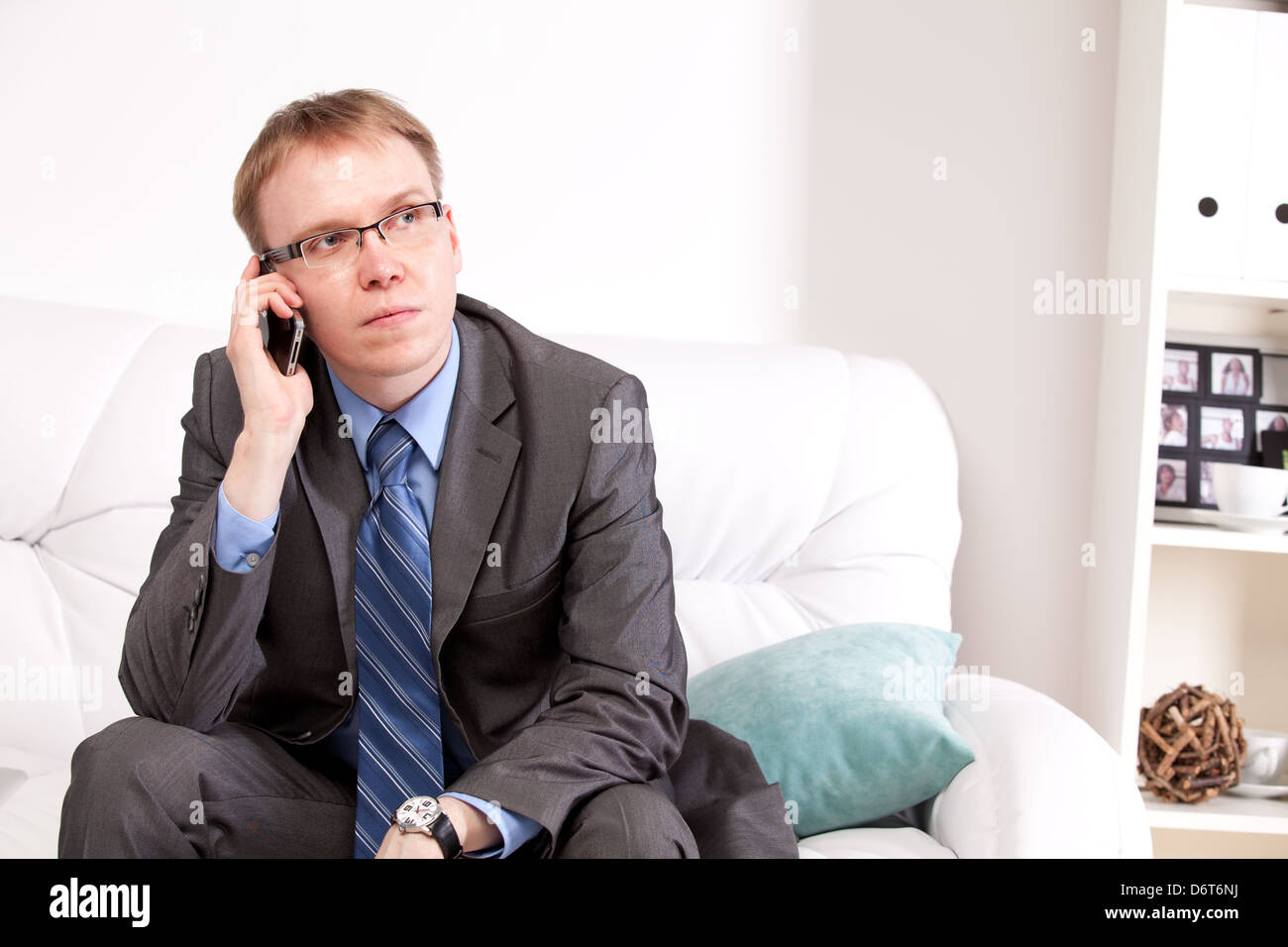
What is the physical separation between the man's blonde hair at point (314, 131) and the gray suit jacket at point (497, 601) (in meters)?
0.18

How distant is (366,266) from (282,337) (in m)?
0.14

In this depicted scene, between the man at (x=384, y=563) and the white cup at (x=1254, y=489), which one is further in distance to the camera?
the white cup at (x=1254, y=489)

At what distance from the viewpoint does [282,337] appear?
125cm

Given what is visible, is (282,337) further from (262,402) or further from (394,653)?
(394,653)

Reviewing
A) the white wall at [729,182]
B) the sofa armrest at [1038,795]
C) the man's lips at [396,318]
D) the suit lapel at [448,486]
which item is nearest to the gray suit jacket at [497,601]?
the suit lapel at [448,486]

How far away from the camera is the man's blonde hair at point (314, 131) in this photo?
122cm

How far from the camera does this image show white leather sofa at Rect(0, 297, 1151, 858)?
Result: 1766mm

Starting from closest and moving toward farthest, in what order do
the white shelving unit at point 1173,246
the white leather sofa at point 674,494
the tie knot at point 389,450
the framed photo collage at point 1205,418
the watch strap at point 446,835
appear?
the watch strap at point 446,835 → the tie knot at point 389,450 → the white leather sofa at point 674,494 → the white shelving unit at point 1173,246 → the framed photo collage at point 1205,418

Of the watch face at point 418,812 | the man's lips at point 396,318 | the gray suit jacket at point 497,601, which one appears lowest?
the watch face at point 418,812

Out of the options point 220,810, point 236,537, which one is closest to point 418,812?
point 220,810

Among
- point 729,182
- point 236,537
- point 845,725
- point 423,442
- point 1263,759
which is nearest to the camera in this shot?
point 236,537

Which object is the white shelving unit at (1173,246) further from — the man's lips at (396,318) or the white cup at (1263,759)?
the man's lips at (396,318)
